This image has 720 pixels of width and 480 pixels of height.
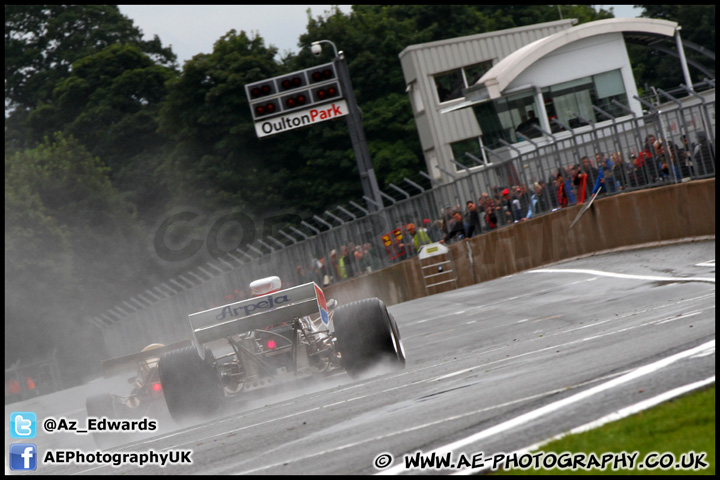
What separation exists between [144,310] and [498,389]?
34.4m

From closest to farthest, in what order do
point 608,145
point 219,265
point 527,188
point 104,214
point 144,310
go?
point 608,145 < point 527,188 < point 219,265 < point 144,310 < point 104,214

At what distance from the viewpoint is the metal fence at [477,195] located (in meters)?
18.4

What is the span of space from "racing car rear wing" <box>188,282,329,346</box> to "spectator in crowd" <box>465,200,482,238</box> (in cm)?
1317

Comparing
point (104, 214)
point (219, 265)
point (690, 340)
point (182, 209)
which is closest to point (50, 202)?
point (104, 214)

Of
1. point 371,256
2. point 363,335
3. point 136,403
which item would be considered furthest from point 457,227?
point 363,335

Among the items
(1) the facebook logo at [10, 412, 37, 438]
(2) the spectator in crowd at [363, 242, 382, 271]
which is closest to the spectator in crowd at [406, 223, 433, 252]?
(2) the spectator in crowd at [363, 242, 382, 271]

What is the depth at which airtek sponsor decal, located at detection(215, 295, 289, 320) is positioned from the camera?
11570mm

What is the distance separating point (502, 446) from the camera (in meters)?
5.78

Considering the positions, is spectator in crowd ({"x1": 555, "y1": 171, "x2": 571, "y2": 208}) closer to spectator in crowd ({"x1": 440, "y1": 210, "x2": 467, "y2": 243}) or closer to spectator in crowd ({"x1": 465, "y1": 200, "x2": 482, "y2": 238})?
spectator in crowd ({"x1": 465, "y1": 200, "x2": 482, "y2": 238})

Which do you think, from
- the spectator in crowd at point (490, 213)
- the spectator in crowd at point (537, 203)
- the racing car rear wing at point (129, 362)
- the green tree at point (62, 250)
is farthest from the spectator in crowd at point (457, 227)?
the green tree at point (62, 250)

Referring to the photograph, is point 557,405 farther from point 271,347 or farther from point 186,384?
point 271,347

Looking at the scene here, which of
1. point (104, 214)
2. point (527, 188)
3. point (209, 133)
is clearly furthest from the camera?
point (104, 214)

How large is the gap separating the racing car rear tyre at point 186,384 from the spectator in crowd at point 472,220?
1420 cm

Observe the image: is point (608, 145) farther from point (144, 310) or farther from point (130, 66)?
point (130, 66)
